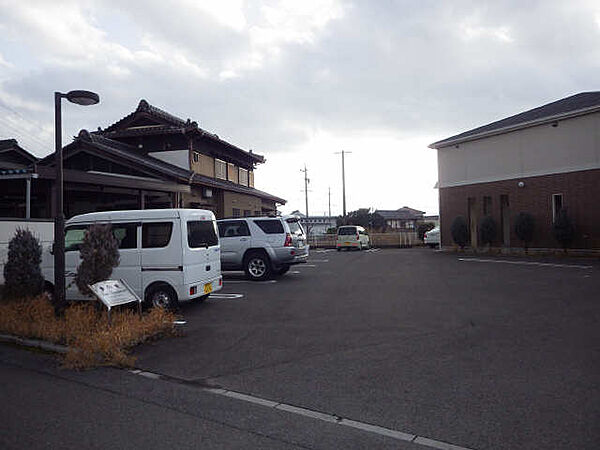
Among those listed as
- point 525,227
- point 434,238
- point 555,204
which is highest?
point 555,204

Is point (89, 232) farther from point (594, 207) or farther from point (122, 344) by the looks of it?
point (594, 207)

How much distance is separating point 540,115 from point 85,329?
20.7m

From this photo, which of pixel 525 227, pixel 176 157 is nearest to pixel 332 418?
pixel 525 227

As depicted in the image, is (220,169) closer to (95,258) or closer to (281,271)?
(281,271)

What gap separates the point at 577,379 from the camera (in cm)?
478

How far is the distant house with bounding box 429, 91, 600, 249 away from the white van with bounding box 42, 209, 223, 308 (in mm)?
16503

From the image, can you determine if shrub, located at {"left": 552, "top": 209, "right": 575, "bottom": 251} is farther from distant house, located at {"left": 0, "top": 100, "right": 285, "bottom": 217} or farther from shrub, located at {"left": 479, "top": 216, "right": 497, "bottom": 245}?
distant house, located at {"left": 0, "top": 100, "right": 285, "bottom": 217}

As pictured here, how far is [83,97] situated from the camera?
23.2ft

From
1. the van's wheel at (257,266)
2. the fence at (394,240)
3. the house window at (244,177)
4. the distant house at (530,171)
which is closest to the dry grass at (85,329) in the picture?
the van's wheel at (257,266)

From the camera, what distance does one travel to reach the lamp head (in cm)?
704

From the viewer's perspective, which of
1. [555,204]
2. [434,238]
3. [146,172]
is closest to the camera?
[146,172]

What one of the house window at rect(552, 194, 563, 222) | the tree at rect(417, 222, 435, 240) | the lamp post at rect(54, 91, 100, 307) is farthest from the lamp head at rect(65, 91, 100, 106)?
the tree at rect(417, 222, 435, 240)

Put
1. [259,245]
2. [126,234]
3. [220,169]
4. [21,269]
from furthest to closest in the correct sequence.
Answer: [220,169]
[259,245]
[126,234]
[21,269]

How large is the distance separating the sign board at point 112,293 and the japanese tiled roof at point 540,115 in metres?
18.4
